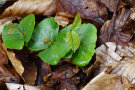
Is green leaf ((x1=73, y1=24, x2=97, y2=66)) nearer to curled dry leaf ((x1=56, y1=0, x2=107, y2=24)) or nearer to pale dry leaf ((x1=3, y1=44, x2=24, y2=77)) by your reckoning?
curled dry leaf ((x1=56, y1=0, x2=107, y2=24))

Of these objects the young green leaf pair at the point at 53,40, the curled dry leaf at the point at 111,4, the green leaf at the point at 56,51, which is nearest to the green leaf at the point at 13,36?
the young green leaf pair at the point at 53,40

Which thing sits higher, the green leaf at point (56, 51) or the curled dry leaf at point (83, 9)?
the curled dry leaf at point (83, 9)

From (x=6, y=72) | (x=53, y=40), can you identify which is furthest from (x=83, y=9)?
(x=6, y=72)

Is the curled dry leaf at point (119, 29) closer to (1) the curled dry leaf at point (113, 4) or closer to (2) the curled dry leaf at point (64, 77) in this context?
(1) the curled dry leaf at point (113, 4)

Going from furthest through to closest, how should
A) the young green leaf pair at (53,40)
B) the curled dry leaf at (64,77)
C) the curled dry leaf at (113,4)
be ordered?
1. the curled dry leaf at (113,4)
2. the curled dry leaf at (64,77)
3. the young green leaf pair at (53,40)

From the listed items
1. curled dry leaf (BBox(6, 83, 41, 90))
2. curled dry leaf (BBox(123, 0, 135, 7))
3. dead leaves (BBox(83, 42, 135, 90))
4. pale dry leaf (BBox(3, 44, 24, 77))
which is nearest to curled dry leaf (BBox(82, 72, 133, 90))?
dead leaves (BBox(83, 42, 135, 90))
